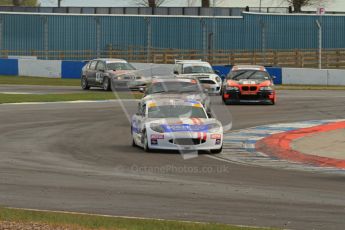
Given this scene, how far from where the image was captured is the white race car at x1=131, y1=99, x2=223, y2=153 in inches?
697

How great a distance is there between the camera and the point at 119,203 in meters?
11.7

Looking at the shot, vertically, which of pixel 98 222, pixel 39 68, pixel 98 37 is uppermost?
pixel 98 37

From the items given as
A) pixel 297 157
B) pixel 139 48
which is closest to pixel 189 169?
pixel 297 157

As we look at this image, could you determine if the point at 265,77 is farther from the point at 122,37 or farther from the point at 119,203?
the point at 122,37

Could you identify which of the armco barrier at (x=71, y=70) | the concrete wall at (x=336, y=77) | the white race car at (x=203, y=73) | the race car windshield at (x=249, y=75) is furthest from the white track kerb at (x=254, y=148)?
the armco barrier at (x=71, y=70)

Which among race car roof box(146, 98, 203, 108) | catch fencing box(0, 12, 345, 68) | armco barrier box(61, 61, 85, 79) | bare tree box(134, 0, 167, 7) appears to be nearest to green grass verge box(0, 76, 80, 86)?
armco barrier box(61, 61, 85, 79)

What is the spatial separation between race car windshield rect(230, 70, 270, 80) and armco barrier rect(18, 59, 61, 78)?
20.2 metres

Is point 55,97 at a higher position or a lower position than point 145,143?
higher

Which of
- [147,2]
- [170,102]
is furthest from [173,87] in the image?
[147,2]

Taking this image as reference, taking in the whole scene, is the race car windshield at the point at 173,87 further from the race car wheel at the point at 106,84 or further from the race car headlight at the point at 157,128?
the race car wheel at the point at 106,84

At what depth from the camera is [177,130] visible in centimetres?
1775

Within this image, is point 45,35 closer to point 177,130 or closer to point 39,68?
point 39,68

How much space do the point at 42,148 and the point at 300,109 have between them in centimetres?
1280

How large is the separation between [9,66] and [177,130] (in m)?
33.6
